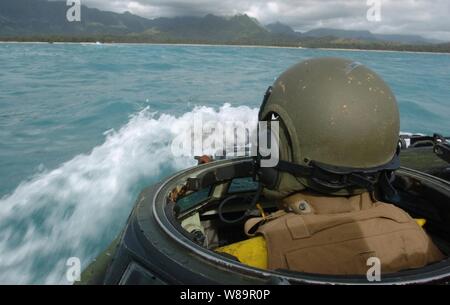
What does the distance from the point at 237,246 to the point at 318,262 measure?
394mm

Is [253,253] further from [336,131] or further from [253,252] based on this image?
[336,131]

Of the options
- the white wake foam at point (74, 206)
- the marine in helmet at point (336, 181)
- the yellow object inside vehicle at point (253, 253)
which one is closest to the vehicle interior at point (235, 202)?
the yellow object inside vehicle at point (253, 253)

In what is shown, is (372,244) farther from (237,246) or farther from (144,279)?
(144,279)

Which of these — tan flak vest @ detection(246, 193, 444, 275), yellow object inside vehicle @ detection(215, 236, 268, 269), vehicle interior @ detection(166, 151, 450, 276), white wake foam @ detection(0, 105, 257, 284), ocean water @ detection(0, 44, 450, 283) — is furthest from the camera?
→ ocean water @ detection(0, 44, 450, 283)

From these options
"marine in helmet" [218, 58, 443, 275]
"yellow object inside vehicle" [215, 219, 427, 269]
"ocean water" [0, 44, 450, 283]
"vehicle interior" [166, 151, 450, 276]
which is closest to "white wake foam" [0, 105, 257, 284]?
"ocean water" [0, 44, 450, 283]

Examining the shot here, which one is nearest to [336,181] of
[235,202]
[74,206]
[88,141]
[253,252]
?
[253,252]

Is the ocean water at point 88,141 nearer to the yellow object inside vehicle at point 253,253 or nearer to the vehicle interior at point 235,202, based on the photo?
the vehicle interior at point 235,202

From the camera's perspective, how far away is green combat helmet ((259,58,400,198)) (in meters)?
1.94

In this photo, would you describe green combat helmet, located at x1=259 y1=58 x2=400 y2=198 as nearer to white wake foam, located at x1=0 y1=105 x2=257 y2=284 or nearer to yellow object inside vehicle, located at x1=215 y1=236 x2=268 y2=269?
yellow object inside vehicle, located at x1=215 y1=236 x2=268 y2=269

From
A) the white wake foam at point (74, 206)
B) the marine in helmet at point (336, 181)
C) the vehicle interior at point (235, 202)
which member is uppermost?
the marine in helmet at point (336, 181)

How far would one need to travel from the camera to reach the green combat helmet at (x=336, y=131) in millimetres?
Result: 1941

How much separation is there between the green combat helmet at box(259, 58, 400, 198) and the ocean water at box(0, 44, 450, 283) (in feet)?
16.6

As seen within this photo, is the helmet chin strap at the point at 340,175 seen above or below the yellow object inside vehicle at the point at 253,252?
above

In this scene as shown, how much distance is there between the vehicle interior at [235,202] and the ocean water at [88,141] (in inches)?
137
